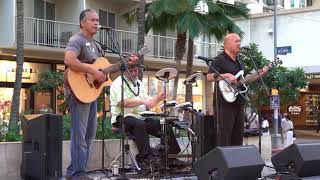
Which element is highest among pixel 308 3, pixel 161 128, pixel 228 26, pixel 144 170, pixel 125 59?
pixel 308 3

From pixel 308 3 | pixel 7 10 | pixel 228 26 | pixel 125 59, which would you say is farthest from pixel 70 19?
pixel 308 3

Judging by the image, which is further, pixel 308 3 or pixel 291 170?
pixel 308 3

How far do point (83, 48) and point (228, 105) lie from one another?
7.00ft

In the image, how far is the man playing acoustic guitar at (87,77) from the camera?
21.1 ft

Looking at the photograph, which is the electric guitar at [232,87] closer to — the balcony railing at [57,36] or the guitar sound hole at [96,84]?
the guitar sound hole at [96,84]

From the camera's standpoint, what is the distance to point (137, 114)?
25.7ft

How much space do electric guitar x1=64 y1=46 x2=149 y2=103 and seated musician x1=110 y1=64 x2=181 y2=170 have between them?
1.97ft

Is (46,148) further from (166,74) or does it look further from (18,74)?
(18,74)

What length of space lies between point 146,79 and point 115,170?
20804 mm

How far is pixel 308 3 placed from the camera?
148 feet

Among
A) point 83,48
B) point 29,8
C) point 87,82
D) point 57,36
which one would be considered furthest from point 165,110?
point 29,8

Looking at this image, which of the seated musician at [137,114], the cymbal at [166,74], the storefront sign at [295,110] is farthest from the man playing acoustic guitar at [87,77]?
the storefront sign at [295,110]

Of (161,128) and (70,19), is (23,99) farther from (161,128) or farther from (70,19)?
(161,128)

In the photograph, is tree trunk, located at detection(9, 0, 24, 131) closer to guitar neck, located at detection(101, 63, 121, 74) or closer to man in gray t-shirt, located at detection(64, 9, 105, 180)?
man in gray t-shirt, located at detection(64, 9, 105, 180)
